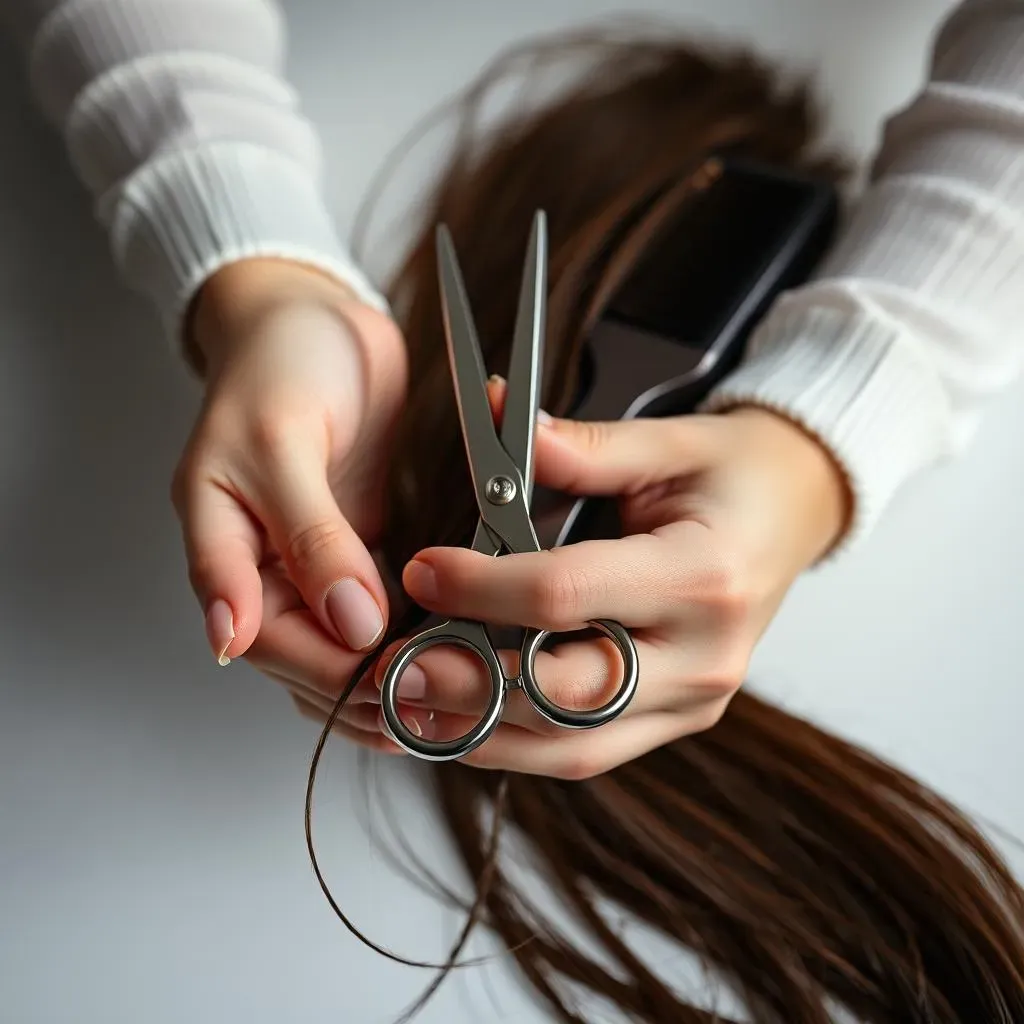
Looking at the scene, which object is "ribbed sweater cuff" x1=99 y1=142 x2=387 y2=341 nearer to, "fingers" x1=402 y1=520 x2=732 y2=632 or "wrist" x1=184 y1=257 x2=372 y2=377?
"wrist" x1=184 y1=257 x2=372 y2=377

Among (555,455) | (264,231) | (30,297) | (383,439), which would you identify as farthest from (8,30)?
(555,455)

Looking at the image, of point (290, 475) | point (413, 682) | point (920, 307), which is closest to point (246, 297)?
point (290, 475)

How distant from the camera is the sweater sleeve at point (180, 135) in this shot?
2.11ft

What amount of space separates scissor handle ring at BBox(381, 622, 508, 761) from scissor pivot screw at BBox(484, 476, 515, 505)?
0.20ft

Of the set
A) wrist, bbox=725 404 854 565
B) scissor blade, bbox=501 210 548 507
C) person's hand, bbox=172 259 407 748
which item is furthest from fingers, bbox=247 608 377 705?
wrist, bbox=725 404 854 565

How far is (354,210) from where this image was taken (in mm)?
818

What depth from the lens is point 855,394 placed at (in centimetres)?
59

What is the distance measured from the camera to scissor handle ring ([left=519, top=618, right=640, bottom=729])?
1.37ft

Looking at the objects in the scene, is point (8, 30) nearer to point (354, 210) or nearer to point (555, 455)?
point (354, 210)

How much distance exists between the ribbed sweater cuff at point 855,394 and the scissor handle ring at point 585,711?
21cm

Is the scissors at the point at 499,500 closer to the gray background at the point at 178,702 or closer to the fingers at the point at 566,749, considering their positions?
the fingers at the point at 566,749

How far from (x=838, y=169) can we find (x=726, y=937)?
0.60m

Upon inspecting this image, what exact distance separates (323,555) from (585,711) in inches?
5.3

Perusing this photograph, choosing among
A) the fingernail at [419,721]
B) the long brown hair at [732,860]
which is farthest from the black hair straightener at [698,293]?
the fingernail at [419,721]
